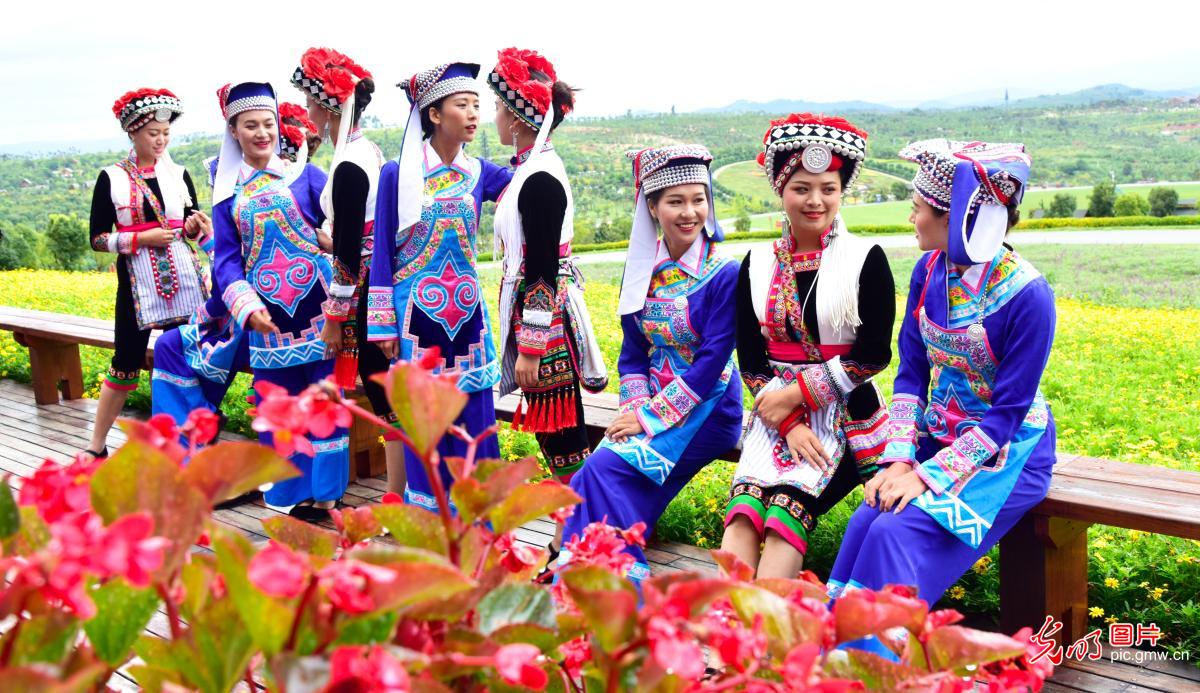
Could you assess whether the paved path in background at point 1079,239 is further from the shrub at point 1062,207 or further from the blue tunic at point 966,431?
the blue tunic at point 966,431

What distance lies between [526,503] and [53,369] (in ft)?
21.0

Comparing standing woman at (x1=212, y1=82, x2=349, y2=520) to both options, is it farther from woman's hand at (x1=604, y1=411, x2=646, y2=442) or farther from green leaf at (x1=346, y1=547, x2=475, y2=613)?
green leaf at (x1=346, y1=547, x2=475, y2=613)

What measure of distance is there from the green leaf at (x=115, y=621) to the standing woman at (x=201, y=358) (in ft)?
13.0

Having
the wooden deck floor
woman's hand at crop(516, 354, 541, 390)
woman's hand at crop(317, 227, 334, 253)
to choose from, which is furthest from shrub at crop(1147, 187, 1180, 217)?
woman's hand at crop(516, 354, 541, 390)

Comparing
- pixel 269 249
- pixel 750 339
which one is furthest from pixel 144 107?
pixel 750 339

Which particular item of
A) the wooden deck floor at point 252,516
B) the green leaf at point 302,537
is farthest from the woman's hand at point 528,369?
the green leaf at point 302,537

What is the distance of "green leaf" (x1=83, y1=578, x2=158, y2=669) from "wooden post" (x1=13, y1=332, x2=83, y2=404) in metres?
6.34

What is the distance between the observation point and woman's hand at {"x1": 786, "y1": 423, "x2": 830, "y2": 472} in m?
3.17

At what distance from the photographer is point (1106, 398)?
5977mm

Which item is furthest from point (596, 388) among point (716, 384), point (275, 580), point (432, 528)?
point (275, 580)

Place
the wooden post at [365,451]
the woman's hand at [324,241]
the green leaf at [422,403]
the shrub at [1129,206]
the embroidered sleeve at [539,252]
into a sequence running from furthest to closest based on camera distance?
1. the shrub at [1129,206]
2. the wooden post at [365,451]
3. the woman's hand at [324,241]
4. the embroidered sleeve at [539,252]
5. the green leaf at [422,403]

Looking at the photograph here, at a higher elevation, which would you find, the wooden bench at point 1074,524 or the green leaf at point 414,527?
the green leaf at point 414,527

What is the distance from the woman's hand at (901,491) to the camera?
9.12 feet

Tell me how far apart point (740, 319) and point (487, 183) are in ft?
3.63
